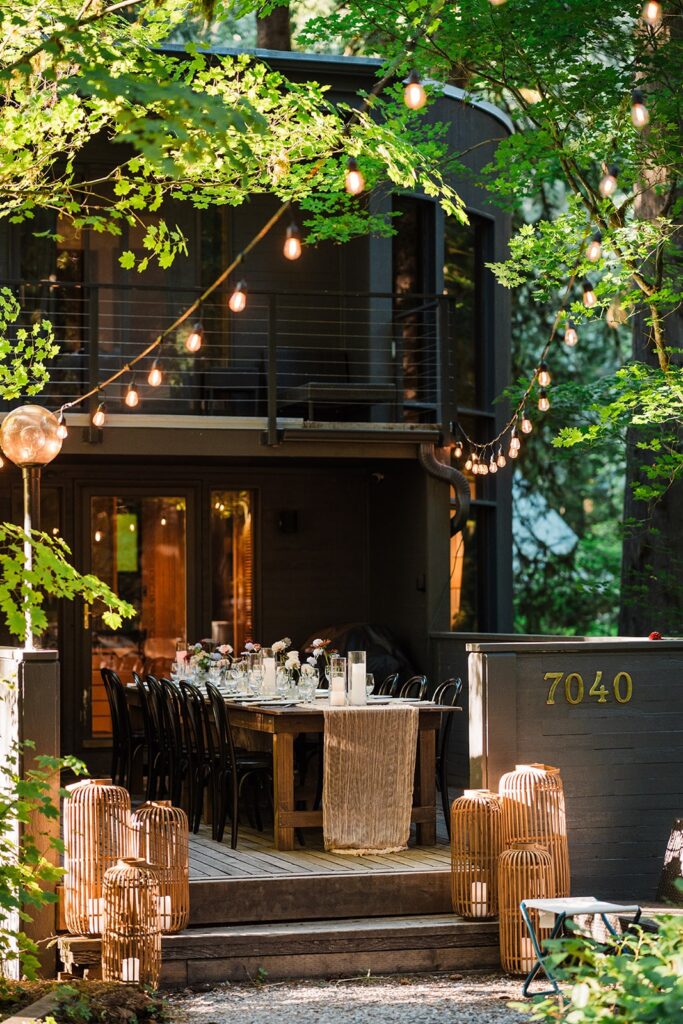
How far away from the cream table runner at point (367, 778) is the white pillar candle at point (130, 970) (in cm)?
162

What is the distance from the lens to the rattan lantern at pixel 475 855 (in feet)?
24.4

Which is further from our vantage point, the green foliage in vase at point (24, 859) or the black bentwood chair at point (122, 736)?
the black bentwood chair at point (122, 736)

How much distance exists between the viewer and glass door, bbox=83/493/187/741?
12.8 metres

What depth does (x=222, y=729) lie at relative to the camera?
833 centimetres

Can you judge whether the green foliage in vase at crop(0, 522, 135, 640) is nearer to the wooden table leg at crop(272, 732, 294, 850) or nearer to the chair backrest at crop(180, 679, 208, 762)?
the wooden table leg at crop(272, 732, 294, 850)

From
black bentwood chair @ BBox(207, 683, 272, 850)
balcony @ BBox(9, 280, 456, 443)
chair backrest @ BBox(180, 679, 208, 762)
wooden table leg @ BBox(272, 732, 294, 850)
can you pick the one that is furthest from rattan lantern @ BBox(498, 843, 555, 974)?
balcony @ BBox(9, 280, 456, 443)

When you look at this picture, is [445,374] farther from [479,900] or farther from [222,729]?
[479,900]

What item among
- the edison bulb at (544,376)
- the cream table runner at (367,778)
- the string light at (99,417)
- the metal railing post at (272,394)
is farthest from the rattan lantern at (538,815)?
the string light at (99,417)

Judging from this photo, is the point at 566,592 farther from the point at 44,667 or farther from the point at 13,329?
the point at 44,667

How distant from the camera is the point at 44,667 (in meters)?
7.26

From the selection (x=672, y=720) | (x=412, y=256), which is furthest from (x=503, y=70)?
(x=672, y=720)

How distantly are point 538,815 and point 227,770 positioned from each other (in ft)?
6.70

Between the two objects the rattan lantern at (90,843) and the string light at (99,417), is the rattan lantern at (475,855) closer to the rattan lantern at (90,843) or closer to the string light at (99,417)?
the rattan lantern at (90,843)

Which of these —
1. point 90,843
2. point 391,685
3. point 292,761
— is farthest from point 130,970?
point 391,685
